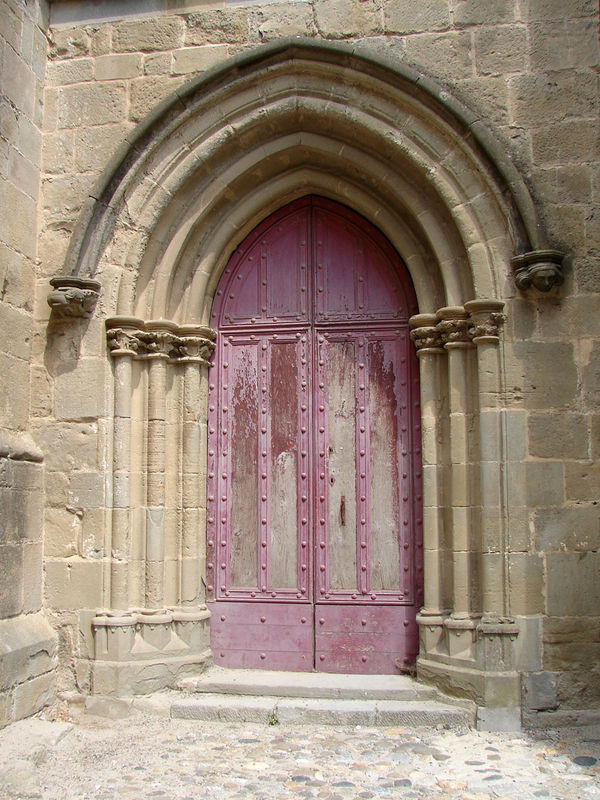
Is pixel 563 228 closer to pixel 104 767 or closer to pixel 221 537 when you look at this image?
pixel 221 537

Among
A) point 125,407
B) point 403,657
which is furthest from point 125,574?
point 403,657

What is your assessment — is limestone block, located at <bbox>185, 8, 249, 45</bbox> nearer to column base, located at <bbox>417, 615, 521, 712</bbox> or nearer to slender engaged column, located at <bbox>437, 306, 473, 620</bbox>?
slender engaged column, located at <bbox>437, 306, 473, 620</bbox>

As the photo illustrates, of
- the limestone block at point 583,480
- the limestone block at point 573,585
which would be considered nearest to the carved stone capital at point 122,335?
the limestone block at point 583,480

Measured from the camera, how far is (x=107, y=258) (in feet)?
16.0

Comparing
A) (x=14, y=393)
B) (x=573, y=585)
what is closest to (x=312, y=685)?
(x=573, y=585)

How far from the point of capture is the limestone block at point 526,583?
4309 millimetres

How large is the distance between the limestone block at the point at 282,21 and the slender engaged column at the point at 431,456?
1967mm

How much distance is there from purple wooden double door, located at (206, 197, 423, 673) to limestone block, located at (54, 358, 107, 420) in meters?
0.75

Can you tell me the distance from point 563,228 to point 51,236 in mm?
3130

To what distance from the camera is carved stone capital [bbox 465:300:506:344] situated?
4.48 m

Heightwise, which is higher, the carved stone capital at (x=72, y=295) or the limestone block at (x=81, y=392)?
the carved stone capital at (x=72, y=295)

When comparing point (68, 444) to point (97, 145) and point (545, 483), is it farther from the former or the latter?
point (545, 483)

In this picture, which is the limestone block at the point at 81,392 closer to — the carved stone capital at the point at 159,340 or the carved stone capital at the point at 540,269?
the carved stone capital at the point at 159,340

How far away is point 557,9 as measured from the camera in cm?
468
